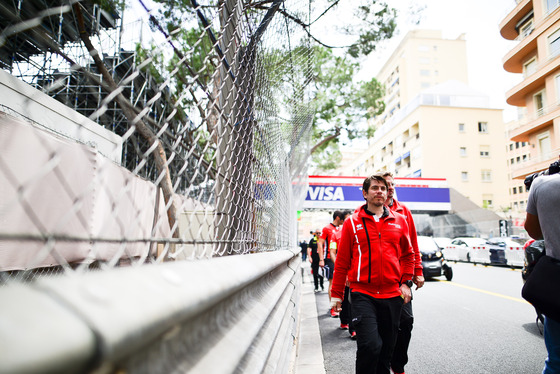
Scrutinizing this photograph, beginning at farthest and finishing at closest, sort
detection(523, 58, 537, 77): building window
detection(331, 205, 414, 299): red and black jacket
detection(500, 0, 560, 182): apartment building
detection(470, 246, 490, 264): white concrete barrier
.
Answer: detection(523, 58, 537, 77): building window < detection(500, 0, 560, 182): apartment building < detection(470, 246, 490, 264): white concrete barrier < detection(331, 205, 414, 299): red and black jacket

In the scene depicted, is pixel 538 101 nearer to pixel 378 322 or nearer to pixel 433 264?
pixel 433 264

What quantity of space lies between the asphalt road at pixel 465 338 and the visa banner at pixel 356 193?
1297 centimetres

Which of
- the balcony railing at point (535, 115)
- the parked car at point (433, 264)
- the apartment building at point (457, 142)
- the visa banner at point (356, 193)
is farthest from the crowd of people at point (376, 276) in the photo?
the apartment building at point (457, 142)

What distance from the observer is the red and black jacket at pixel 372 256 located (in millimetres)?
3051

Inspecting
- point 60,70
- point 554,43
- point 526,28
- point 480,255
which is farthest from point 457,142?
point 60,70

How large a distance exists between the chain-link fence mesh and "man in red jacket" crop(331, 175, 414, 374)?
2.25 feet

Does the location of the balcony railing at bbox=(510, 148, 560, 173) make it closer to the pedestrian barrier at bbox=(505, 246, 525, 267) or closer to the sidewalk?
the pedestrian barrier at bbox=(505, 246, 525, 267)

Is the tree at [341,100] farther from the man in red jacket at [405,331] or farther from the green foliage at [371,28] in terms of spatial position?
the man in red jacket at [405,331]

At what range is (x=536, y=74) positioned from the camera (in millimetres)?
25188

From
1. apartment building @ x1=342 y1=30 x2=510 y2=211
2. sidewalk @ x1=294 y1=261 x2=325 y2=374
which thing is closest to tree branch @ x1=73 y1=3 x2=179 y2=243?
sidewalk @ x1=294 y1=261 x2=325 y2=374

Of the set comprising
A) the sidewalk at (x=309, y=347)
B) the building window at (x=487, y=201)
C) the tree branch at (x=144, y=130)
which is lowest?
the sidewalk at (x=309, y=347)

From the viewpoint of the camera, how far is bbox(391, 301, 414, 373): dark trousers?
3.43m

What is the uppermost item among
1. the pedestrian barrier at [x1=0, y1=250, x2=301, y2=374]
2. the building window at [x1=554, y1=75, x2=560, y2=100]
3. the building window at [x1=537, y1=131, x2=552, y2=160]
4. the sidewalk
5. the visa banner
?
the building window at [x1=554, y1=75, x2=560, y2=100]

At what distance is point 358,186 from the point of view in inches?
867
